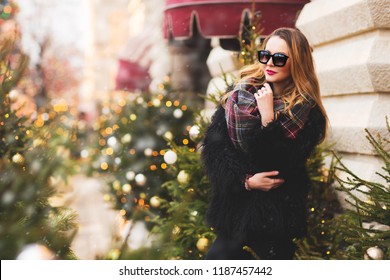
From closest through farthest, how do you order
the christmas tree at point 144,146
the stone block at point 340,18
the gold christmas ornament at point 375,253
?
the gold christmas ornament at point 375,253 < the stone block at point 340,18 < the christmas tree at point 144,146

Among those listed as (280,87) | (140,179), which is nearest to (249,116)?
(280,87)

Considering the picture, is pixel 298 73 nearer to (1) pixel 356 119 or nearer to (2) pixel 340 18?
(1) pixel 356 119

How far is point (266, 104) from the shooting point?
8.13 ft

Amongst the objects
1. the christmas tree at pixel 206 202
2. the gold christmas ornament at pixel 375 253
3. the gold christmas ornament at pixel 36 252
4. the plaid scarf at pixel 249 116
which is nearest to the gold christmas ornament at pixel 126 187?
the christmas tree at pixel 206 202

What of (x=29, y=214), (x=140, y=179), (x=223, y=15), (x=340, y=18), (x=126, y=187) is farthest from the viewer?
(x=126, y=187)

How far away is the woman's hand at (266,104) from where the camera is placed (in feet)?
8.11

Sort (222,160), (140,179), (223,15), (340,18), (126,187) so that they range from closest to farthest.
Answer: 1. (222,160)
2. (340,18)
3. (223,15)
4. (140,179)
5. (126,187)

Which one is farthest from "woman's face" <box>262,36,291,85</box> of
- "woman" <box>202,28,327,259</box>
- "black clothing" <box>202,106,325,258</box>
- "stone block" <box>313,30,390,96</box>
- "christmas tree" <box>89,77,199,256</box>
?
"christmas tree" <box>89,77,199,256</box>

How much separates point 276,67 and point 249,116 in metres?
0.27

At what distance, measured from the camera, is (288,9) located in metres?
4.12

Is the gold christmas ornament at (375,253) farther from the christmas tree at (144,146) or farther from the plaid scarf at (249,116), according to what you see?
the christmas tree at (144,146)

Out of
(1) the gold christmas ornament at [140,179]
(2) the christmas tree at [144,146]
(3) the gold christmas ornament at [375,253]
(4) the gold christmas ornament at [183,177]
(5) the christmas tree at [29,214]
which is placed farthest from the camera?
(2) the christmas tree at [144,146]

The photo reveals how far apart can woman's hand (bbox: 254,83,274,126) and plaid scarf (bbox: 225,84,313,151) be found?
0.12ft

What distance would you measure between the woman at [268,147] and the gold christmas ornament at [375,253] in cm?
38
